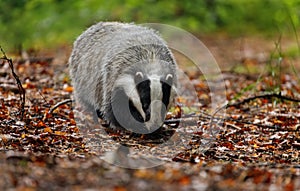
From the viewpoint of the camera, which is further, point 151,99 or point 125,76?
point 125,76

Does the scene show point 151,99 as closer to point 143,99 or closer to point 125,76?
point 143,99

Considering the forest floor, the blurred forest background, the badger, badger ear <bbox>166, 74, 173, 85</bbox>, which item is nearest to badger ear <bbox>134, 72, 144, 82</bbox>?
the badger

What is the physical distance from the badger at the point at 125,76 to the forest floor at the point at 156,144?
0.91 feet

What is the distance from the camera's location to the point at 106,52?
6.16 m

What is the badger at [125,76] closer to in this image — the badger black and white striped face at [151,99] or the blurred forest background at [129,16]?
the badger black and white striped face at [151,99]

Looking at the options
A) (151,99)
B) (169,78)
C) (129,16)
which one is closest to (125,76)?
(169,78)

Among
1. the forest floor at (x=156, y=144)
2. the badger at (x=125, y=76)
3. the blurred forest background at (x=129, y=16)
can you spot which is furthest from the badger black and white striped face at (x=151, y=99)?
the blurred forest background at (x=129, y=16)

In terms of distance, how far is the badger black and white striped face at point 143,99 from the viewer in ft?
16.6

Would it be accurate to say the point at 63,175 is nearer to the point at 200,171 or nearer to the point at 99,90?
the point at 200,171

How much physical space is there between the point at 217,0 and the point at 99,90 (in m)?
8.66

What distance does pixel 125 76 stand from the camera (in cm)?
558

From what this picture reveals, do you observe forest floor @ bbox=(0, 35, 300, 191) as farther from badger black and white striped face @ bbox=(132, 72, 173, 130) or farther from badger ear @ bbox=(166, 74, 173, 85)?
badger ear @ bbox=(166, 74, 173, 85)

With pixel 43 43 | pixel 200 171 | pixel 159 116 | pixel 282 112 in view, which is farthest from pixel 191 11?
pixel 200 171

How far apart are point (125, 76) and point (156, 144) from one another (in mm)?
841
